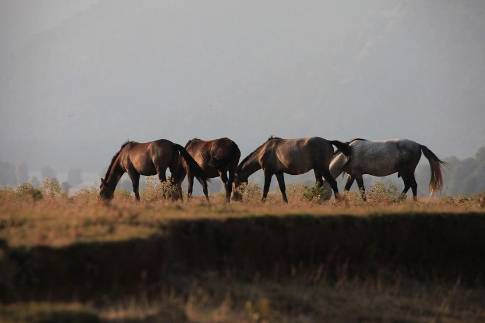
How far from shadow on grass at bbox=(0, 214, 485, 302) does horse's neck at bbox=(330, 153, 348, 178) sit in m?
7.84

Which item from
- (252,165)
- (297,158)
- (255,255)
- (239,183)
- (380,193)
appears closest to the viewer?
(255,255)

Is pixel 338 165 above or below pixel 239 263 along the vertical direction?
above

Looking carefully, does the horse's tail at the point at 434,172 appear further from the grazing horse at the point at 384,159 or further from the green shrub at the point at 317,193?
the green shrub at the point at 317,193

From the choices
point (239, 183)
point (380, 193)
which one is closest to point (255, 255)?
point (239, 183)

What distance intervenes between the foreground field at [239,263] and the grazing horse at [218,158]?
23.8 feet

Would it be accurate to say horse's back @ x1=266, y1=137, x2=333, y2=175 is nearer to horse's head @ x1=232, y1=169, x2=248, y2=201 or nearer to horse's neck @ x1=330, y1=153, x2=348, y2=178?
horse's head @ x1=232, y1=169, x2=248, y2=201

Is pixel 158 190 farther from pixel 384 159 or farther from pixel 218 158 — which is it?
pixel 384 159

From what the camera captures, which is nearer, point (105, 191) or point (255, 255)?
point (255, 255)

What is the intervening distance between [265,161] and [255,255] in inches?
369

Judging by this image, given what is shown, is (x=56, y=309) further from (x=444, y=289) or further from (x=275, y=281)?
(x=444, y=289)

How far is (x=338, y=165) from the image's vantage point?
2698 cm

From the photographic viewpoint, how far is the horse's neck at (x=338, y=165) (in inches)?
1059

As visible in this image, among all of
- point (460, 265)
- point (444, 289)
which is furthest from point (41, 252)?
point (460, 265)

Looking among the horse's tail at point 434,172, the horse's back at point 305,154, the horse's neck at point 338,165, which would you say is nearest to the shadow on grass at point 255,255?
the horse's back at point 305,154
